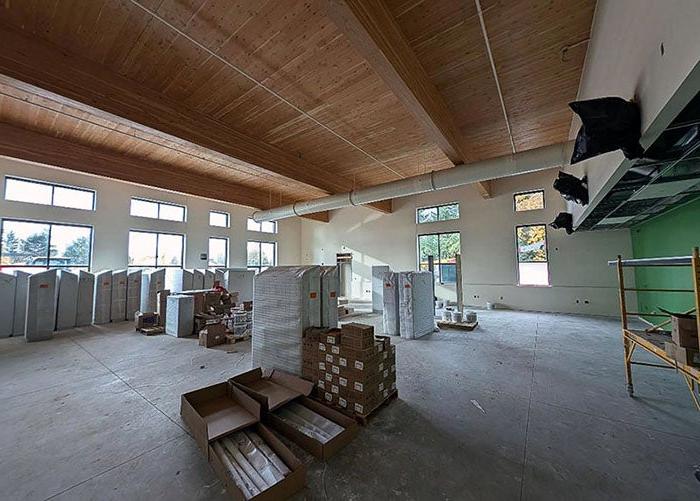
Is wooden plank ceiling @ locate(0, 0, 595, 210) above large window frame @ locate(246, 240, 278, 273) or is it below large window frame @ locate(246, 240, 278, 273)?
above

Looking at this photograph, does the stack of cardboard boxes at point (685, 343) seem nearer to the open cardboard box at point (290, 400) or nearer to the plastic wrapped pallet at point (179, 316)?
the open cardboard box at point (290, 400)

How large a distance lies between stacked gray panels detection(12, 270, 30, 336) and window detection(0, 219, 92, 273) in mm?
571

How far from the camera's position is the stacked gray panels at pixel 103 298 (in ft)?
21.7

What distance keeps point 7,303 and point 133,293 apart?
6.92ft

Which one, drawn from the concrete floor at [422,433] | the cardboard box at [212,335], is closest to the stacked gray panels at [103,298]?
the concrete floor at [422,433]

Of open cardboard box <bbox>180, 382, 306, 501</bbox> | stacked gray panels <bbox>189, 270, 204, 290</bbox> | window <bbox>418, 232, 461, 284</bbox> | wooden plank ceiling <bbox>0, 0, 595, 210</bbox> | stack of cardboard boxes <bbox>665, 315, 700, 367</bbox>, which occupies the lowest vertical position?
open cardboard box <bbox>180, 382, 306, 501</bbox>

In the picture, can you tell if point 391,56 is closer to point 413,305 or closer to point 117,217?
point 413,305

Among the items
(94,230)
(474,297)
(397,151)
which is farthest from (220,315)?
(474,297)

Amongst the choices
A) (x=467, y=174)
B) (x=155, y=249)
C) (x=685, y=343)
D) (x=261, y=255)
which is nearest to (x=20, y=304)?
(x=155, y=249)

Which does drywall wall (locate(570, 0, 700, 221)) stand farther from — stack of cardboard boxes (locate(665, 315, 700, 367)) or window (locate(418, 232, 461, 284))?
window (locate(418, 232, 461, 284))

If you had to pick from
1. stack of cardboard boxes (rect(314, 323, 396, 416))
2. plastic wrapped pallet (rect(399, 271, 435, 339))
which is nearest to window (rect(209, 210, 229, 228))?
plastic wrapped pallet (rect(399, 271, 435, 339))

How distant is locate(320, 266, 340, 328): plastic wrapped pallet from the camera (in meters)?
3.19

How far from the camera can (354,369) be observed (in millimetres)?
2420

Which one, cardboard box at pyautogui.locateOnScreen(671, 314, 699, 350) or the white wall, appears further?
the white wall
